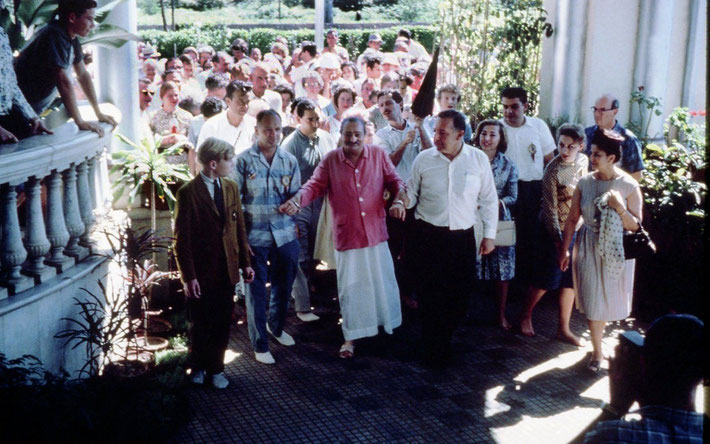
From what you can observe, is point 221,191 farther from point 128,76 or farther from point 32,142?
point 128,76

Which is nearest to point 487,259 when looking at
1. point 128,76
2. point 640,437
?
point 128,76

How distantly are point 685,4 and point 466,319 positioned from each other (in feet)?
Answer: 16.2

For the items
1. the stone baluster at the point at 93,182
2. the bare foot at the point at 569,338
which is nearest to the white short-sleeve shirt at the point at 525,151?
the bare foot at the point at 569,338

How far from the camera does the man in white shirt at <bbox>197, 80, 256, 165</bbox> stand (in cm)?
723

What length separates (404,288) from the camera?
767 cm

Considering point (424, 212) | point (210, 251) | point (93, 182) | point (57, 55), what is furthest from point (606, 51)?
point (57, 55)

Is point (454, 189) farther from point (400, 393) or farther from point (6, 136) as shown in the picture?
point (6, 136)

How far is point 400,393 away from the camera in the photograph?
5738mm

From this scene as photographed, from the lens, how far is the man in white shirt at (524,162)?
7410mm

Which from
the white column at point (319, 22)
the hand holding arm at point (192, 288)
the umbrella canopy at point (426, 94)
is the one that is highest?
the white column at point (319, 22)

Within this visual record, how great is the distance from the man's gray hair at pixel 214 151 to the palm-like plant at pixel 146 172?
3.95 ft

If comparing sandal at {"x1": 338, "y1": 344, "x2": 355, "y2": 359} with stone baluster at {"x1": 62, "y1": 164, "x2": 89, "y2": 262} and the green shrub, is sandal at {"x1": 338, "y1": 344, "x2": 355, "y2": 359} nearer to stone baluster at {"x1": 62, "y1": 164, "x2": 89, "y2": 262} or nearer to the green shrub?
stone baluster at {"x1": 62, "y1": 164, "x2": 89, "y2": 262}

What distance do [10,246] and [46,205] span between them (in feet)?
1.50

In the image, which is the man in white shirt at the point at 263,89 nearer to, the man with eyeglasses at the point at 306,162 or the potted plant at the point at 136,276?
the man with eyeglasses at the point at 306,162
